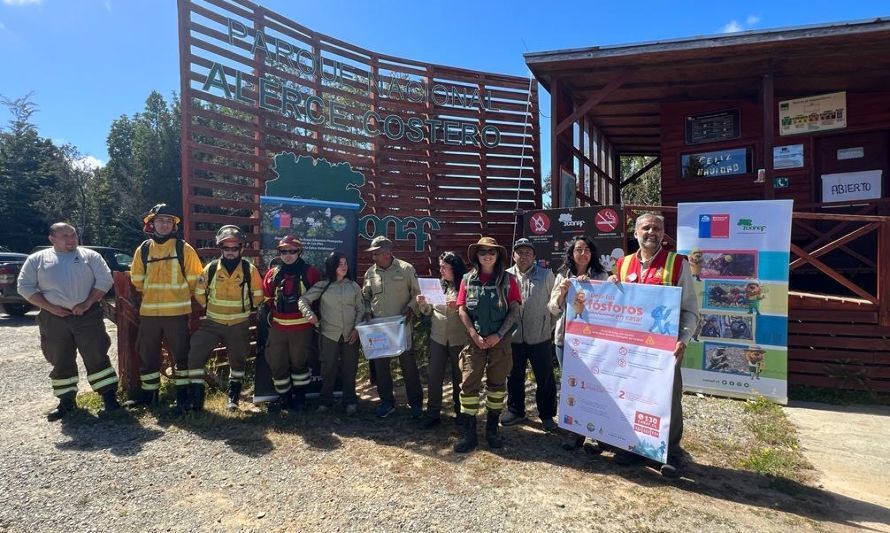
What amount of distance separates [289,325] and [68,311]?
7.38 ft

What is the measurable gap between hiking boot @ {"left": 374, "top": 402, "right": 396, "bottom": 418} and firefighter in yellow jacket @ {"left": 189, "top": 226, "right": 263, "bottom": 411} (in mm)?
1650

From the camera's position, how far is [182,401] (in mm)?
5035

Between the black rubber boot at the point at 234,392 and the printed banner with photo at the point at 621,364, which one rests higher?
the printed banner with photo at the point at 621,364

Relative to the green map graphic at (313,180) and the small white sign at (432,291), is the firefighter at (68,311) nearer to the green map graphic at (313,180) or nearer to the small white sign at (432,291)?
the green map graphic at (313,180)

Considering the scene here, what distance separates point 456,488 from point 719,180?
888 centimetres

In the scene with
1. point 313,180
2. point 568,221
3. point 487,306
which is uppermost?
point 313,180

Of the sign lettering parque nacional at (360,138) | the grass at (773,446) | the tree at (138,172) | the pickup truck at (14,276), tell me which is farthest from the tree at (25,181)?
the grass at (773,446)

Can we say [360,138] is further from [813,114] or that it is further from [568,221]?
[813,114]

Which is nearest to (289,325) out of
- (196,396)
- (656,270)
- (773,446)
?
(196,396)

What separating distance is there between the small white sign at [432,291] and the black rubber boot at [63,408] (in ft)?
12.8

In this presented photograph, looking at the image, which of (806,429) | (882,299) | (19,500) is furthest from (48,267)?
(882,299)

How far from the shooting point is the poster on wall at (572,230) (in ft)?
20.7

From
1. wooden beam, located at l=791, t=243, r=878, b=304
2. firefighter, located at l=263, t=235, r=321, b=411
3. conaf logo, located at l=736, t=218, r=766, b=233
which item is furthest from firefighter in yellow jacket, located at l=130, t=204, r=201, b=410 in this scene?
wooden beam, located at l=791, t=243, r=878, b=304

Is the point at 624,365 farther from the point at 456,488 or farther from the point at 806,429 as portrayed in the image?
the point at 806,429
